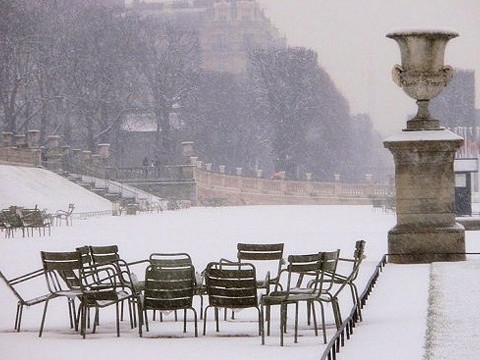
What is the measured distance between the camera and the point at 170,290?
36.5 feet

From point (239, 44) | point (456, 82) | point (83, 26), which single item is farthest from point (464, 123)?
point (239, 44)

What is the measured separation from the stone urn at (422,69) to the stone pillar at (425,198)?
1.71ft

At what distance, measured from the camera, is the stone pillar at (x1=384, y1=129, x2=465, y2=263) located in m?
18.3

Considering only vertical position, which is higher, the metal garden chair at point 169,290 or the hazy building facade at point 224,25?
the hazy building facade at point 224,25

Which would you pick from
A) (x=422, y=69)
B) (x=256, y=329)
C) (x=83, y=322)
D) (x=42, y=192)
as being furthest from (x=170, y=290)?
(x=42, y=192)

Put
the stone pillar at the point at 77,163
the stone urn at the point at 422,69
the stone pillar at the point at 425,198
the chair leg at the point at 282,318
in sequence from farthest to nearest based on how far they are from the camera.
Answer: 1. the stone pillar at the point at 77,163
2. the stone urn at the point at 422,69
3. the stone pillar at the point at 425,198
4. the chair leg at the point at 282,318

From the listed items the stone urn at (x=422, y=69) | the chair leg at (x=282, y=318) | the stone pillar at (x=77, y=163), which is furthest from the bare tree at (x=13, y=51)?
the chair leg at (x=282, y=318)

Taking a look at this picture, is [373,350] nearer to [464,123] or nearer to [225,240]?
[225,240]

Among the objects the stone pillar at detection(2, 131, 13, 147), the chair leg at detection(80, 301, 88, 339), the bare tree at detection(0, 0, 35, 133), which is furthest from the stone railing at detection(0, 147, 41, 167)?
the chair leg at detection(80, 301, 88, 339)

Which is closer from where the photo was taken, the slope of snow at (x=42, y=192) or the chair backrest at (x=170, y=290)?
the chair backrest at (x=170, y=290)

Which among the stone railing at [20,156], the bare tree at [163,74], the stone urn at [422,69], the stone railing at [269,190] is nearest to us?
the stone urn at [422,69]

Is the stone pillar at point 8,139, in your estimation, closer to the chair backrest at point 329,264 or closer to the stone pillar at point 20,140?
the stone pillar at point 20,140

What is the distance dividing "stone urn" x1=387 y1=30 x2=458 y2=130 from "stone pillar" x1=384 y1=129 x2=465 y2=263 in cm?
52

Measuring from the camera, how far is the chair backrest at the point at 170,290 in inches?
438
